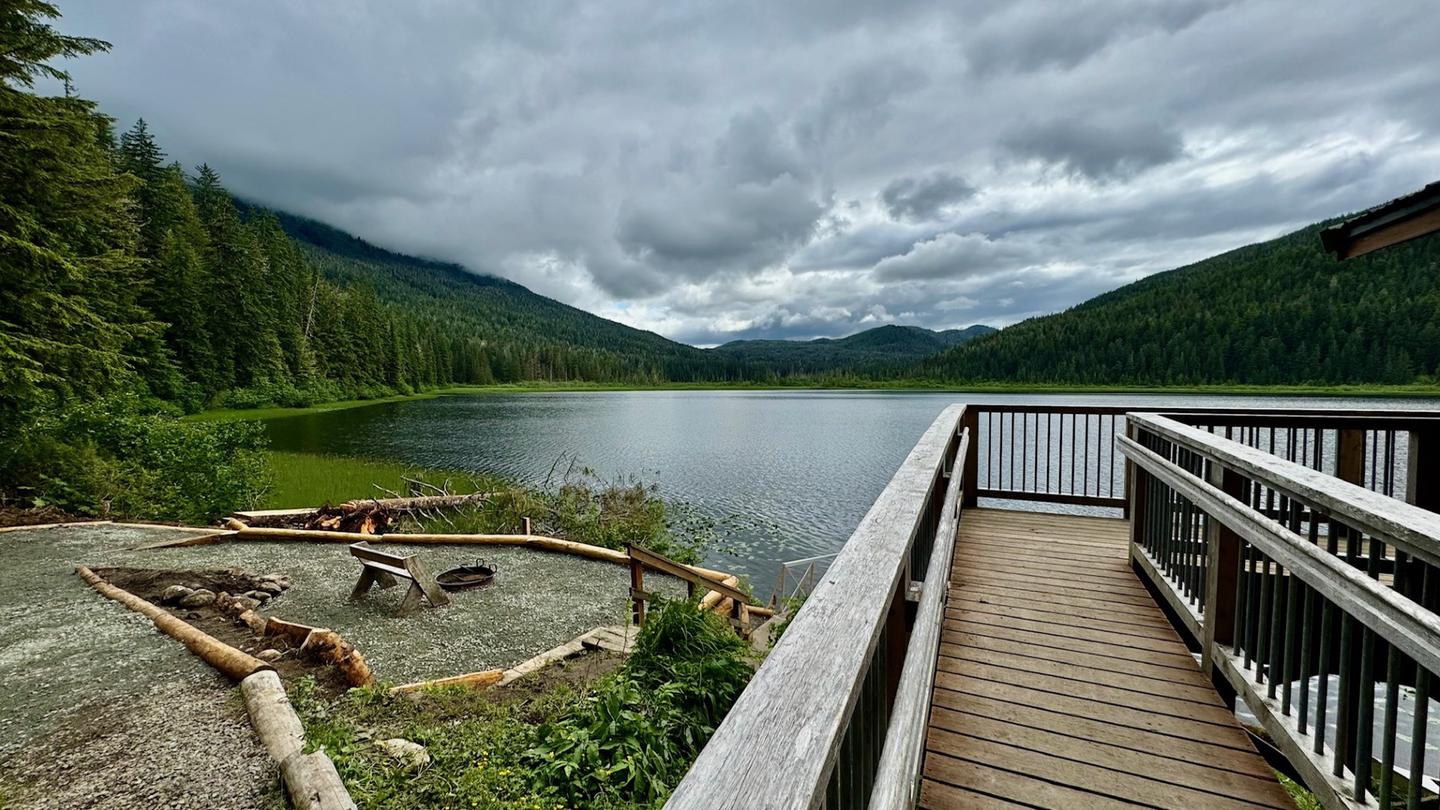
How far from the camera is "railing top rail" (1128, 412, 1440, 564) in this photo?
4.71 feet

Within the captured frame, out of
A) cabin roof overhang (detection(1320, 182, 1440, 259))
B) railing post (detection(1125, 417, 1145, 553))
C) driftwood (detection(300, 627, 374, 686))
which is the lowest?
driftwood (detection(300, 627, 374, 686))

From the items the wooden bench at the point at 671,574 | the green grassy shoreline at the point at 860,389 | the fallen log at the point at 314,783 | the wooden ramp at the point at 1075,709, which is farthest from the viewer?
the green grassy shoreline at the point at 860,389

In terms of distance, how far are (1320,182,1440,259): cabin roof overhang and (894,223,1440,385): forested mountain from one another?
260ft

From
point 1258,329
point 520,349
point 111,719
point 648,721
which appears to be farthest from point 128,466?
point 520,349

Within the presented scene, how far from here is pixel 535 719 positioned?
470 centimetres

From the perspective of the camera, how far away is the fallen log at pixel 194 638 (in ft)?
16.8

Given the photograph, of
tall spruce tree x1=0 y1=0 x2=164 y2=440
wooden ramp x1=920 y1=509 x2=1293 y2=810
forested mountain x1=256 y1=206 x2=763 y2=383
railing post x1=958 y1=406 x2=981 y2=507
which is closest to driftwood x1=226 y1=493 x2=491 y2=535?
tall spruce tree x1=0 y1=0 x2=164 y2=440

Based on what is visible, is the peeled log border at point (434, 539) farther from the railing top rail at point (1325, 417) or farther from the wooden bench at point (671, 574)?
the railing top rail at point (1325, 417)

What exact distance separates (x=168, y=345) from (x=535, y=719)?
4418 centimetres

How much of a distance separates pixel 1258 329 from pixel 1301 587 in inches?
4263

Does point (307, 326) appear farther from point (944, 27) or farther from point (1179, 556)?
point (1179, 556)

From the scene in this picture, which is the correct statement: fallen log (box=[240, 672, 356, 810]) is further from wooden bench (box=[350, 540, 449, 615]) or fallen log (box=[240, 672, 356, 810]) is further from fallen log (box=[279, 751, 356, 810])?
wooden bench (box=[350, 540, 449, 615])

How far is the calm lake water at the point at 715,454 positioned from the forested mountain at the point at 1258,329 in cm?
5668

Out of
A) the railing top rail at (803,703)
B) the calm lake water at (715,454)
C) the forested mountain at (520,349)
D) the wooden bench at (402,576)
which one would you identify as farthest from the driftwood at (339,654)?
the forested mountain at (520,349)
